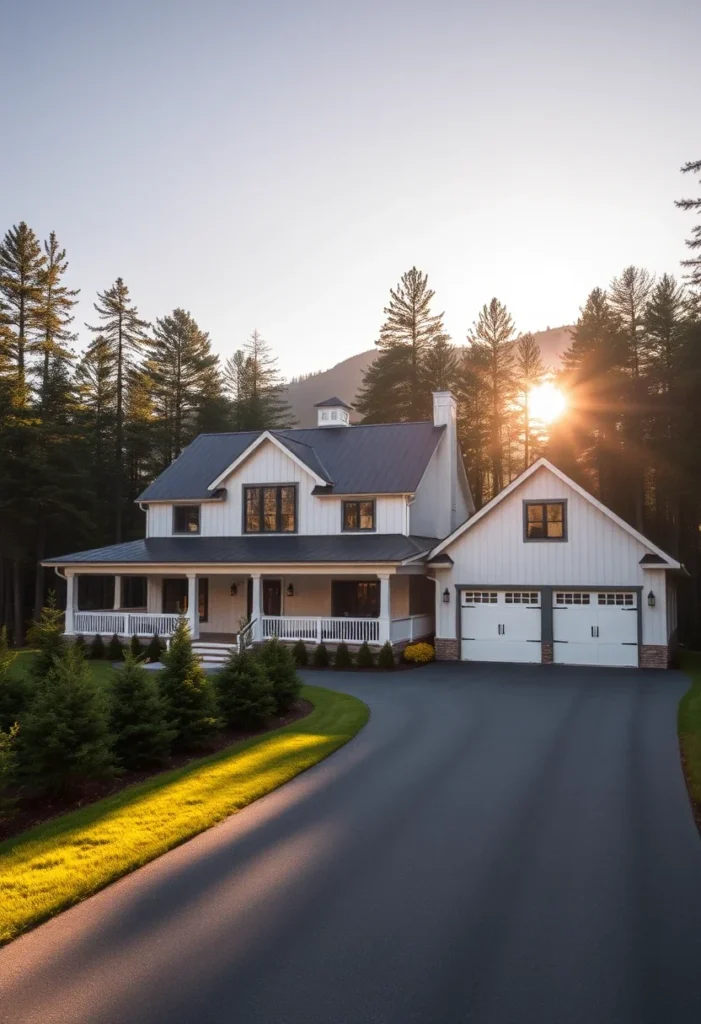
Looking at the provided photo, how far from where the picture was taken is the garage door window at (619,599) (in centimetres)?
2331

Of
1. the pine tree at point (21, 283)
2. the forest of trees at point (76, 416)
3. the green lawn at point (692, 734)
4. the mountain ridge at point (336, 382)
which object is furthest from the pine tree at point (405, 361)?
the mountain ridge at point (336, 382)

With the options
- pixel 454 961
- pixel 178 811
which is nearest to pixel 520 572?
pixel 178 811

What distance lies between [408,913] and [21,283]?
3964 centimetres

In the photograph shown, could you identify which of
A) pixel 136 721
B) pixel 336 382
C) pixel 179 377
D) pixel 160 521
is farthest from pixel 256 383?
pixel 336 382

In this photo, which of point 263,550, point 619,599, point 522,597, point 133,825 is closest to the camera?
point 133,825

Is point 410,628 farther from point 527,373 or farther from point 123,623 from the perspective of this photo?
point 527,373

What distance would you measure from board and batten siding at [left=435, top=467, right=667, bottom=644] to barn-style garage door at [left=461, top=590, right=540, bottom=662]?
433 millimetres

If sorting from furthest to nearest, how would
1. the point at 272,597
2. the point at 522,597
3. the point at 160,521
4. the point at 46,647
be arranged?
the point at 160,521 → the point at 272,597 → the point at 522,597 → the point at 46,647

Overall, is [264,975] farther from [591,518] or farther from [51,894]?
[591,518]

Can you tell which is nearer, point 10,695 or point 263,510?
point 10,695

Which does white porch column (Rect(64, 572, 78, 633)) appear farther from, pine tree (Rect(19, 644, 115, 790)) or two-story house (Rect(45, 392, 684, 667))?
pine tree (Rect(19, 644, 115, 790))

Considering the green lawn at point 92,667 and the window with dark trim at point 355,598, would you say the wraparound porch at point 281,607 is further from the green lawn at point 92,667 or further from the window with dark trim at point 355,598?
the green lawn at point 92,667

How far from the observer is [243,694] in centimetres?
1447

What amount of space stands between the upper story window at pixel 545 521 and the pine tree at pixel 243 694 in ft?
41.3
